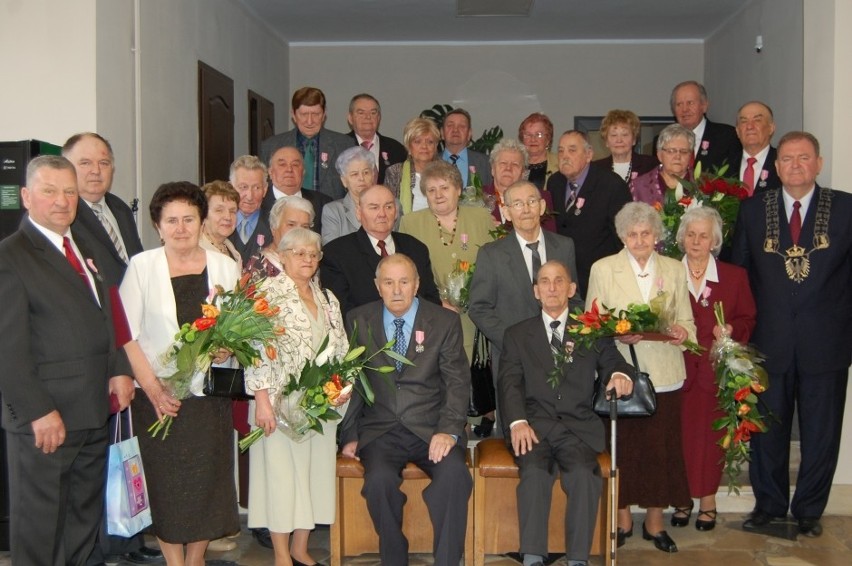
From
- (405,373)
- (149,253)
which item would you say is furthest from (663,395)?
(149,253)

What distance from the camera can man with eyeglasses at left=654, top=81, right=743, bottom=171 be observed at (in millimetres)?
6191

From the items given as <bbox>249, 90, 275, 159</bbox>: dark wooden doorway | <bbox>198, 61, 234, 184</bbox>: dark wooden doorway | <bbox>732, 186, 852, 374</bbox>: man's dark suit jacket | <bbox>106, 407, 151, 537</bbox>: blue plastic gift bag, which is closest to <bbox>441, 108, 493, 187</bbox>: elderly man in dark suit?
<bbox>732, 186, 852, 374</bbox>: man's dark suit jacket

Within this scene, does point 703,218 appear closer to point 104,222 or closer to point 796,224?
point 796,224

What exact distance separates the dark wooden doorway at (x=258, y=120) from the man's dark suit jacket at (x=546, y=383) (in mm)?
5766

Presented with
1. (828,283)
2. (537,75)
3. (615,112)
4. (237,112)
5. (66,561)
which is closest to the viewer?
(66,561)

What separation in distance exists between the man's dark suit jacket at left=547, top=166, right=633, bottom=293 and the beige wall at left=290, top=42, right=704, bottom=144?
6.39 m

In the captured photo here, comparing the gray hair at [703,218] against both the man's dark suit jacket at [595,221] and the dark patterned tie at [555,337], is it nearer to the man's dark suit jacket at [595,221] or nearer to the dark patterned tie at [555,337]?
the man's dark suit jacket at [595,221]

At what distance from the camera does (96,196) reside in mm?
4383

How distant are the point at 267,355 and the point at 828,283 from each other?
2965 millimetres

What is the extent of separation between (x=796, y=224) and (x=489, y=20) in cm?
602

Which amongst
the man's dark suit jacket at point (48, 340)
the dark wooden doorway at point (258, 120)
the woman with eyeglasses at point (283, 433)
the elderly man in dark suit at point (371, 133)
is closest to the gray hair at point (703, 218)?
the woman with eyeglasses at point (283, 433)

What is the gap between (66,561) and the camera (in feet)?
12.6

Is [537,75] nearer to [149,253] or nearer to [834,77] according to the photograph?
[834,77]

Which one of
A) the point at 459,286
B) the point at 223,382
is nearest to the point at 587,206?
the point at 459,286
